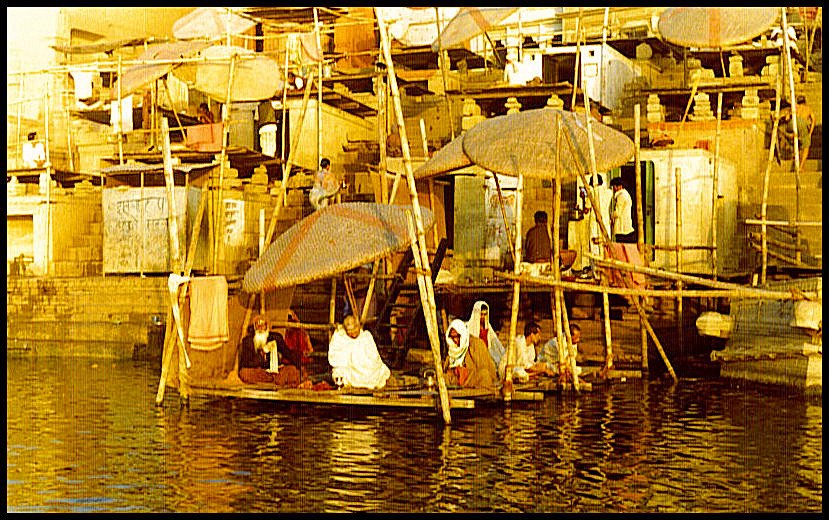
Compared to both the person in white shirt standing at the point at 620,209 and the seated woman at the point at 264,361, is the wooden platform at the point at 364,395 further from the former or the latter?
the person in white shirt standing at the point at 620,209

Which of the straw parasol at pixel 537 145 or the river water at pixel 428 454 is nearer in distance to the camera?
the river water at pixel 428 454

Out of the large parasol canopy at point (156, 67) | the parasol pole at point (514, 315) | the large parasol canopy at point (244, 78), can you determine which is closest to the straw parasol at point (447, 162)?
the parasol pole at point (514, 315)

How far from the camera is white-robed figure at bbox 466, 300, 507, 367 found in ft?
47.0

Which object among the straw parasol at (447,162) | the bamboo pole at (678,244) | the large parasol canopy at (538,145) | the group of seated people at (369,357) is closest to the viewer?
the group of seated people at (369,357)

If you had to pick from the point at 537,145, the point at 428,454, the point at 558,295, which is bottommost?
the point at 428,454

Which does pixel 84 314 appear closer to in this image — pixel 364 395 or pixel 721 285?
pixel 364 395

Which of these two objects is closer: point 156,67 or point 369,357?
point 369,357

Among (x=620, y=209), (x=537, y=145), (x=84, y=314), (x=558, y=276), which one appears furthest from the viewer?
(x=84, y=314)

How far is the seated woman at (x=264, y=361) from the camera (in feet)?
45.1

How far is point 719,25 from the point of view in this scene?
52.2ft

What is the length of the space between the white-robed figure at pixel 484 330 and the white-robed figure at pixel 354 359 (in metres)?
1.60

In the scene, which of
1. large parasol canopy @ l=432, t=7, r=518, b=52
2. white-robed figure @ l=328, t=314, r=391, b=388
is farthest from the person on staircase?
white-robed figure @ l=328, t=314, r=391, b=388

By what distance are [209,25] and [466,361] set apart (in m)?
13.1

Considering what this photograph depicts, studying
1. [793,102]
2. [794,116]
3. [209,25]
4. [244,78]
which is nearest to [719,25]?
[793,102]
